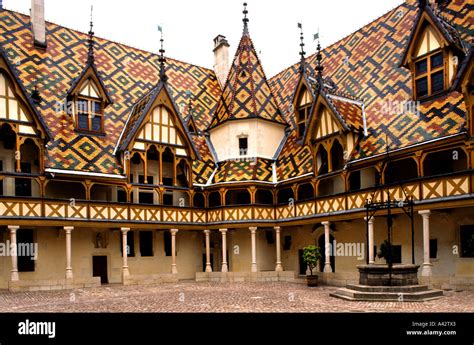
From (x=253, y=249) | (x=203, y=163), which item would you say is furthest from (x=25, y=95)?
(x=253, y=249)

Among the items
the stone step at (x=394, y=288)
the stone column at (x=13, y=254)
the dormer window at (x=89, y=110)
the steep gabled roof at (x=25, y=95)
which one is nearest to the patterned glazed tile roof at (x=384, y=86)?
the stone step at (x=394, y=288)

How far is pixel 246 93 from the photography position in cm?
2909

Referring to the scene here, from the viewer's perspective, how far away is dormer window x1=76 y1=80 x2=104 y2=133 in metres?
25.2

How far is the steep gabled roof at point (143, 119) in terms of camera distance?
24402mm

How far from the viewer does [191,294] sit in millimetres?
18672

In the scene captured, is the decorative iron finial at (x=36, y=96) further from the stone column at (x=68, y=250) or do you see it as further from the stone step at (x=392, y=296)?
the stone step at (x=392, y=296)

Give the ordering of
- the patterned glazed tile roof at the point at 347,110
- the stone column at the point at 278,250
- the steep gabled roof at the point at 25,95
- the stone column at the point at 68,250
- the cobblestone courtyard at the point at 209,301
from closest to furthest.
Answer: the cobblestone courtyard at the point at 209,301 < the steep gabled roof at the point at 25,95 < the stone column at the point at 68,250 < the patterned glazed tile roof at the point at 347,110 < the stone column at the point at 278,250

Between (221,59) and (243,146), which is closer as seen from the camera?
(243,146)

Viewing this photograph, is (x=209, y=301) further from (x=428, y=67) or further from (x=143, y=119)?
(x=428, y=67)

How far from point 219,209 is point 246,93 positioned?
7662 millimetres

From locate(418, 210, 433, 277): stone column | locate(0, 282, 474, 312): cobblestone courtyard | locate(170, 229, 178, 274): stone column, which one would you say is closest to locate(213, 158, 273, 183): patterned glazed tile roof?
locate(170, 229, 178, 274): stone column

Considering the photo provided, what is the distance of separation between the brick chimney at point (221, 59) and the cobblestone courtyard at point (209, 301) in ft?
59.2

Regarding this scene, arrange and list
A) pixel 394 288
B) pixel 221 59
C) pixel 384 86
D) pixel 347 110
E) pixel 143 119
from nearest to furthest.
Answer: pixel 394 288
pixel 347 110
pixel 384 86
pixel 143 119
pixel 221 59

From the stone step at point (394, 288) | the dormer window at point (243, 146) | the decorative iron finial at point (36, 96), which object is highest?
the decorative iron finial at point (36, 96)
